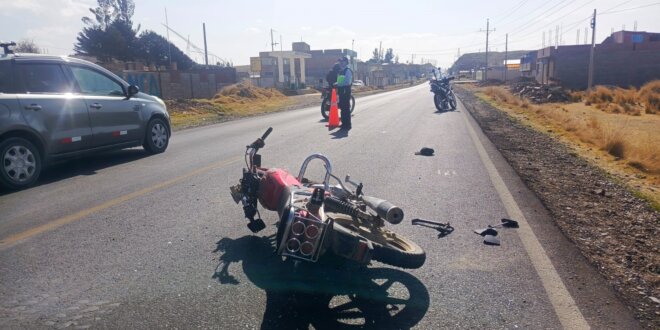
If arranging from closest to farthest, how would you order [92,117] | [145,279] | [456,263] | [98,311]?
[98,311] < [145,279] < [456,263] < [92,117]

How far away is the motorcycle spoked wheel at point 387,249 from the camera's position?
4.05 m

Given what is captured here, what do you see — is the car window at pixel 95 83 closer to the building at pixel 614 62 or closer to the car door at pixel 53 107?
the car door at pixel 53 107

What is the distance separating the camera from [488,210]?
21.2 feet

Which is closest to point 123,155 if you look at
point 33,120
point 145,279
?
point 33,120

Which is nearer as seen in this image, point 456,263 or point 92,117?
point 456,263

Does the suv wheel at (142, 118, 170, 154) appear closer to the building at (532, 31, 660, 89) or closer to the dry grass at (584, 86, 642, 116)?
the dry grass at (584, 86, 642, 116)

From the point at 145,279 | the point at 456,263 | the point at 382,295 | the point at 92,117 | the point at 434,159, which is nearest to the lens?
the point at 382,295

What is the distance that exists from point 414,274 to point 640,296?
1.64 m

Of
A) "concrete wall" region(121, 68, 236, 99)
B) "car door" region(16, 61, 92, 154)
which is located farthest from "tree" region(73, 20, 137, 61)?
"car door" region(16, 61, 92, 154)

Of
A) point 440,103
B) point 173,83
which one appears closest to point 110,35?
point 173,83

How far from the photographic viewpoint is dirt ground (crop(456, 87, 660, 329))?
417 centimetres

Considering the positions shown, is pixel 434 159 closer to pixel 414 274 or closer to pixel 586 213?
pixel 586 213

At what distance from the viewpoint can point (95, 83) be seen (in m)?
9.63

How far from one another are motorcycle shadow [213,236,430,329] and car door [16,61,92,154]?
496 centimetres
